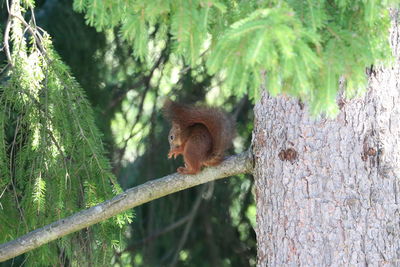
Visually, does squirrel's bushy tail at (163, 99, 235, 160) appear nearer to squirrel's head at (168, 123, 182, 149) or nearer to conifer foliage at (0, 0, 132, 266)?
squirrel's head at (168, 123, 182, 149)

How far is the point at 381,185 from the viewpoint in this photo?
2312mm

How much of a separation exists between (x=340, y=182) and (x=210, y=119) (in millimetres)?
853

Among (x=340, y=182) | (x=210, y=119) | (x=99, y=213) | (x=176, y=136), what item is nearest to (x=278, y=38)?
(x=340, y=182)

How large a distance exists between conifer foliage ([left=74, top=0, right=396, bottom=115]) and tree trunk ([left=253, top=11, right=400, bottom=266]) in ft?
2.03

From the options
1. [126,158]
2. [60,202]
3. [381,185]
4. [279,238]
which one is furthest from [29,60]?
[126,158]

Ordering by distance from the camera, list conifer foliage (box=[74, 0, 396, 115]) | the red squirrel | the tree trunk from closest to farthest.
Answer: conifer foliage (box=[74, 0, 396, 115]), the tree trunk, the red squirrel

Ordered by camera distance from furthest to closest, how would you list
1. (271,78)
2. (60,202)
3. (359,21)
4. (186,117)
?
(186,117) < (60,202) < (359,21) < (271,78)

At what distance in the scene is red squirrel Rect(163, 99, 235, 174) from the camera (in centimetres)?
288

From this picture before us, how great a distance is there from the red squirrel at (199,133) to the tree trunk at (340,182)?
467 millimetres

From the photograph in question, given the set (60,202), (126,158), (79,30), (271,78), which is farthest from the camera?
(126,158)

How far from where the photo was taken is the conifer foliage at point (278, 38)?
1411 millimetres

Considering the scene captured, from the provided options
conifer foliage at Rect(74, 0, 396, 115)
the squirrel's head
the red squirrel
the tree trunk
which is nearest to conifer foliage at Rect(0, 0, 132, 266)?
the red squirrel

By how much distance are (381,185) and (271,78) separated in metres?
0.94

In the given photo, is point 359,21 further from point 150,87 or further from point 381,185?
point 150,87
